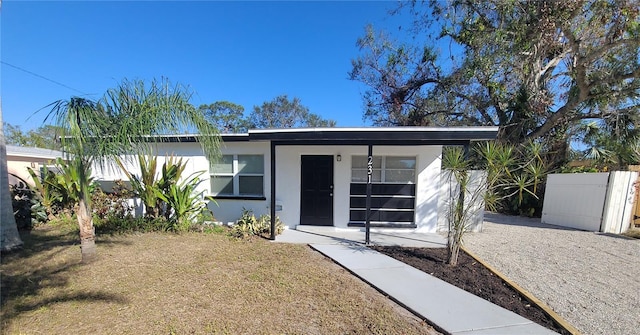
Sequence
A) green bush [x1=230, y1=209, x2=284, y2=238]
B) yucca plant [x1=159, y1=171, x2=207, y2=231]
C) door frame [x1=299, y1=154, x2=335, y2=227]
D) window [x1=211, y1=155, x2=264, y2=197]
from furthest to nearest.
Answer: window [x1=211, y1=155, x2=264, y2=197]
door frame [x1=299, y1=154, x2=335, y2=227]
yucca plant [x1=159, y1=171, x2=207, y2=231]
green bush [x1=230, y1=209, x2=284, y2=238]

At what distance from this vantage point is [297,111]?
3450 cm

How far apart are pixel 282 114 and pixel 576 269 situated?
107 feet

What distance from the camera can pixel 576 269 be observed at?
4.71 m

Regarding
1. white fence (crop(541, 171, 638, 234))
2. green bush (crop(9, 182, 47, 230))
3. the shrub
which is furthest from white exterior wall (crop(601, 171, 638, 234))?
green bush (crop(9, 182, 47, 230))

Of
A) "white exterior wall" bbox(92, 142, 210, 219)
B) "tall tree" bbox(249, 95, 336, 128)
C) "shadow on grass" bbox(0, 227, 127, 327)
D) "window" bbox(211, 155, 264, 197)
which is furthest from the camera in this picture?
"tall tree" bbox(249, 95, 336, 128)

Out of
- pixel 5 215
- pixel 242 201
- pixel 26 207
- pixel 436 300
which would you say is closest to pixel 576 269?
pixel 436 300

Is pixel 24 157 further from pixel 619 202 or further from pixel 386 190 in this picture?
→ pixel 619 202

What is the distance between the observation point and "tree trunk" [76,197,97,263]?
4387 millimetres

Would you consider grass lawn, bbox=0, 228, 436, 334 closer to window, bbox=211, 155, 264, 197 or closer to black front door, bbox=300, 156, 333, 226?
black front door, bbox=300, 156, 333, 226

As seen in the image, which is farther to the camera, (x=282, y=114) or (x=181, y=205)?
(x=282, y=114)

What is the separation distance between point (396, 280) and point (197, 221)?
5438mm

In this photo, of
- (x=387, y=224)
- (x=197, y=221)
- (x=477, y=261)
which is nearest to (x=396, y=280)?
(x=477, y=261)

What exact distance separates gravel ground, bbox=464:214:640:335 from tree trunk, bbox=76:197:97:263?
704 cm

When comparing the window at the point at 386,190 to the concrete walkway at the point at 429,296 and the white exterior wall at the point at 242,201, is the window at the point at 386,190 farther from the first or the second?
the white exterior wall at the point at 242,201
